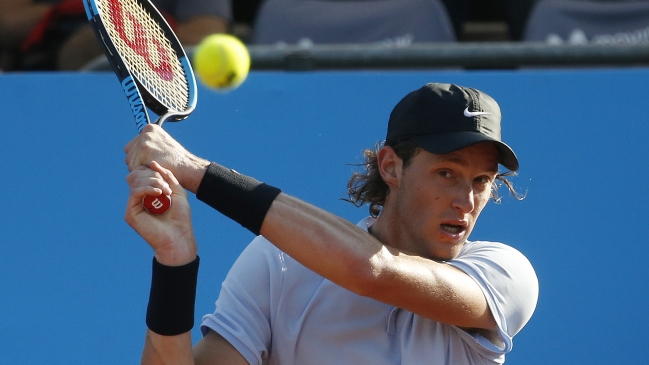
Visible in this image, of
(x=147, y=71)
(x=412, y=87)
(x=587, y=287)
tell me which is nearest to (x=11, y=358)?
(x=147, y=71)

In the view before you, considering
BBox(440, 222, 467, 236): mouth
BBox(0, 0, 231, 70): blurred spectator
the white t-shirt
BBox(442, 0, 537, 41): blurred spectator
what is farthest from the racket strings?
BBox(442, 0, 537, 41): blurred spectator

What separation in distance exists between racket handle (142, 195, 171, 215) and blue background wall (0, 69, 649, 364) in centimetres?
107

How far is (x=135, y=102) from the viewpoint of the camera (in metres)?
2.30

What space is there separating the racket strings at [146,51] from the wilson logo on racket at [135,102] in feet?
0.20

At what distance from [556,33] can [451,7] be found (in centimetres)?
55

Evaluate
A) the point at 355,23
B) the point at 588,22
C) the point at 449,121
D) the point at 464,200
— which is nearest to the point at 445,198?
the point at 464,200

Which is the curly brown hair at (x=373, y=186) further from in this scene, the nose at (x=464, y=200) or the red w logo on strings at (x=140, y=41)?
the red w logo on strings at (x=140, y=41)

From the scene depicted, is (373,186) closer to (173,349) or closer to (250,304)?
(250,304)

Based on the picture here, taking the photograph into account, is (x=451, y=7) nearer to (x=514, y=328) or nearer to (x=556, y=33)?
(x=556, y=33)

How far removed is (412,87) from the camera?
329cm

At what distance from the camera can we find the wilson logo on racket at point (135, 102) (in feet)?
7.49

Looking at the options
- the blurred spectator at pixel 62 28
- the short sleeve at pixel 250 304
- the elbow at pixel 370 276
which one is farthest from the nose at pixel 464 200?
the blurred spectator at pixel 62 28

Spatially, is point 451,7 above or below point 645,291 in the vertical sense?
above

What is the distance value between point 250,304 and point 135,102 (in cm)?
55
